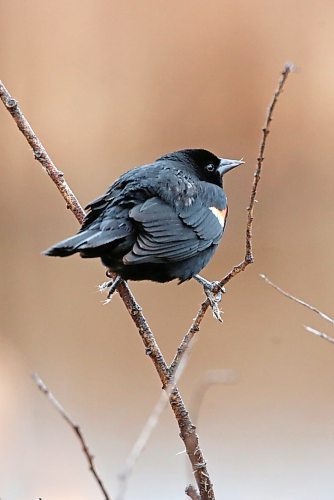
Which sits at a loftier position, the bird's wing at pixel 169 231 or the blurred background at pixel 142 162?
the bird's wing at pixel 169 231

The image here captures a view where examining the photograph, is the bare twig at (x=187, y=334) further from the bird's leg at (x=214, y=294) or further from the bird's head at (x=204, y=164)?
the bird's head at (x=204, y=164)

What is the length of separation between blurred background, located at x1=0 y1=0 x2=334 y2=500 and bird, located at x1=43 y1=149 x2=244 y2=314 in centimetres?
166

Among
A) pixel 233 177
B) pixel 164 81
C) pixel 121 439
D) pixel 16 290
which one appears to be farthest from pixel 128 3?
pixel 121 439

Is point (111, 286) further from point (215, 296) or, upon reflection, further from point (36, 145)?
point (36, 145)

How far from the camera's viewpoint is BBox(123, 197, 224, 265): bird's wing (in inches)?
64.7

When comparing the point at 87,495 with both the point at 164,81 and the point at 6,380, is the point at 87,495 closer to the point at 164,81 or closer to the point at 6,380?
the point at 6,380

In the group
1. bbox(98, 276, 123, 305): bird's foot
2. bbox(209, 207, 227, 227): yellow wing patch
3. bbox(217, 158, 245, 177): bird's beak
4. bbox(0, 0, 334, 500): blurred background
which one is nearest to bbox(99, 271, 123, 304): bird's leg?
bbox(98, 276, 123, 305): bird's foot

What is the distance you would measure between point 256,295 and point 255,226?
30 cm

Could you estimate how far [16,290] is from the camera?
12.9 feet

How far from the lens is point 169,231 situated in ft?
5.74

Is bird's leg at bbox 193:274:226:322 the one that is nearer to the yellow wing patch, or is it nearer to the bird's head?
the yellow wing patch

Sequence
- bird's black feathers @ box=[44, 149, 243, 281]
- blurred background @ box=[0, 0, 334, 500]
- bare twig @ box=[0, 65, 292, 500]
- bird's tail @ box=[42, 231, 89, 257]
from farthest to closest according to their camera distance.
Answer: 1. blurred background @ box=[0, 0, 334, 500]
2. bird's black feathers @ box=[44, 149, 243, 281]
3. bird's tail @ box=[42, 231, 89, 257]
4. bare twig @ box=[0, 65, 292, 500]

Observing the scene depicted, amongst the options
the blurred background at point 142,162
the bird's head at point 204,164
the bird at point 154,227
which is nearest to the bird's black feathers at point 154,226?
the bird at point 154,227

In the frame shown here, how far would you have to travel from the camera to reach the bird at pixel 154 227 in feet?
5.26
